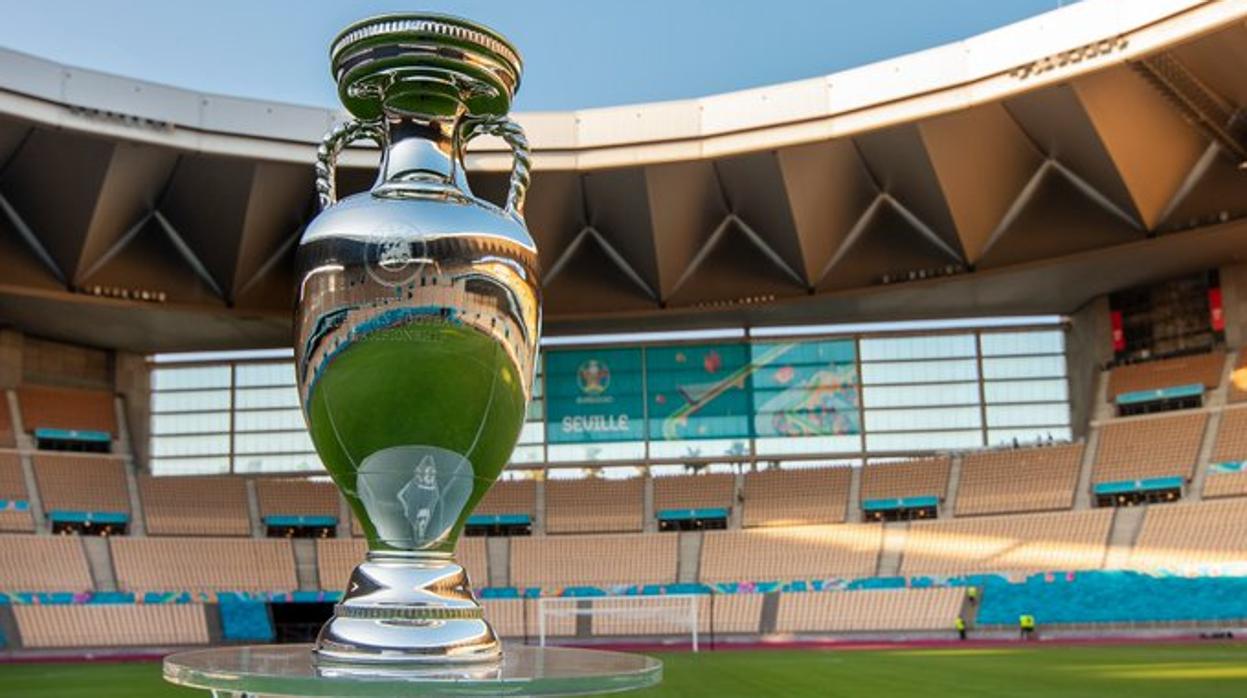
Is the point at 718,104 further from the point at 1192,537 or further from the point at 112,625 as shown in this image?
the point at 112,625

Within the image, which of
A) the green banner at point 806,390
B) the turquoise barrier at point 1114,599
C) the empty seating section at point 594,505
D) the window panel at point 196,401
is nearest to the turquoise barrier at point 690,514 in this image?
the empty seating section at point 594,505

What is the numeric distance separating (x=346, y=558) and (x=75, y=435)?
10764mm

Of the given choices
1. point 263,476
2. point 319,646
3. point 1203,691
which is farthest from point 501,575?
point 319,646

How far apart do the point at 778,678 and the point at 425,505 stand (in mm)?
17061

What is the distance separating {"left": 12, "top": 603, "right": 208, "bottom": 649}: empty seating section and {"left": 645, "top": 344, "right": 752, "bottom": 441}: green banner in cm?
1668

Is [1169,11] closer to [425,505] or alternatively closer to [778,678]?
[778,678]

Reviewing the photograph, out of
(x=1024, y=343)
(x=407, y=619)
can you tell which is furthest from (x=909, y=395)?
(x=407, y=619)

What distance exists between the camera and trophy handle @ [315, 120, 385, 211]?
457 centimetres

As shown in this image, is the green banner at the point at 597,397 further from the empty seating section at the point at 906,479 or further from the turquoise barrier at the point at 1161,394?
the turquoise barrier at the point at 1161,394

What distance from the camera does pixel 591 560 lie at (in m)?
37.7

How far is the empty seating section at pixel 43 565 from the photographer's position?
3328cm

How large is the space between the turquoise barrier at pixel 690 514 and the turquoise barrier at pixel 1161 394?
13590 millimetres

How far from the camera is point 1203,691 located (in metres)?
16.0

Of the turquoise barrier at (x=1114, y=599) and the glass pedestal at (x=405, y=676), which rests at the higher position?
the glass pedestal at (x=405, y=676)
